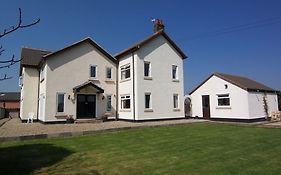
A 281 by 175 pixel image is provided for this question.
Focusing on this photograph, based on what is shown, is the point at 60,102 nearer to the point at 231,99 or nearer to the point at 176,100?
the point at 176,100

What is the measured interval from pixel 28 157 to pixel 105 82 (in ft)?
51.1

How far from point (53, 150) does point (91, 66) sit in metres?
14.3

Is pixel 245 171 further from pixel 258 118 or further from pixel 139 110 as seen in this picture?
pixel 258 118

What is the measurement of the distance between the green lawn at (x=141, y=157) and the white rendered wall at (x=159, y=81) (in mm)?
10344

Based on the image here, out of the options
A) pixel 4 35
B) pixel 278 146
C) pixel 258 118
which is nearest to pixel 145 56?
pixel 258 118

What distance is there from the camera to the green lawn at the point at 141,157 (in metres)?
7.05

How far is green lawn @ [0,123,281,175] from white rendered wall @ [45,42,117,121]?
9.42 metres

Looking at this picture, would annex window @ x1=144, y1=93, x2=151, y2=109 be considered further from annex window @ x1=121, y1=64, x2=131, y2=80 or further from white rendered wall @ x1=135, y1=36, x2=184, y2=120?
annex window @ x1=121, y1=64, x2=131, y2=80

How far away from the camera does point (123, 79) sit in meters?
24.2

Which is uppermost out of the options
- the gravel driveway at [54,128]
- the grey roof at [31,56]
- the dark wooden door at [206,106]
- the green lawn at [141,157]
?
the grey roof at [31,56]

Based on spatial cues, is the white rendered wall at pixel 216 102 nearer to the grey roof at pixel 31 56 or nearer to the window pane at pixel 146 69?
the window pane at pixel 146 69

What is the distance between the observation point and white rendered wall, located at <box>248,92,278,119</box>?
2339 cm

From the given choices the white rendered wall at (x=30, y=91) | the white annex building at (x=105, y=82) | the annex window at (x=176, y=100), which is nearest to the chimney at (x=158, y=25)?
the white annex building at (x=105, y=82)

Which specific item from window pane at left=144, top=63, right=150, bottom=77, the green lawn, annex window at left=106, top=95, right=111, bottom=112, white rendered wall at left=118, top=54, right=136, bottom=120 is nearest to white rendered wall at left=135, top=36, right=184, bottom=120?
window pane at left=144, top=63, right=150, bottom=77
